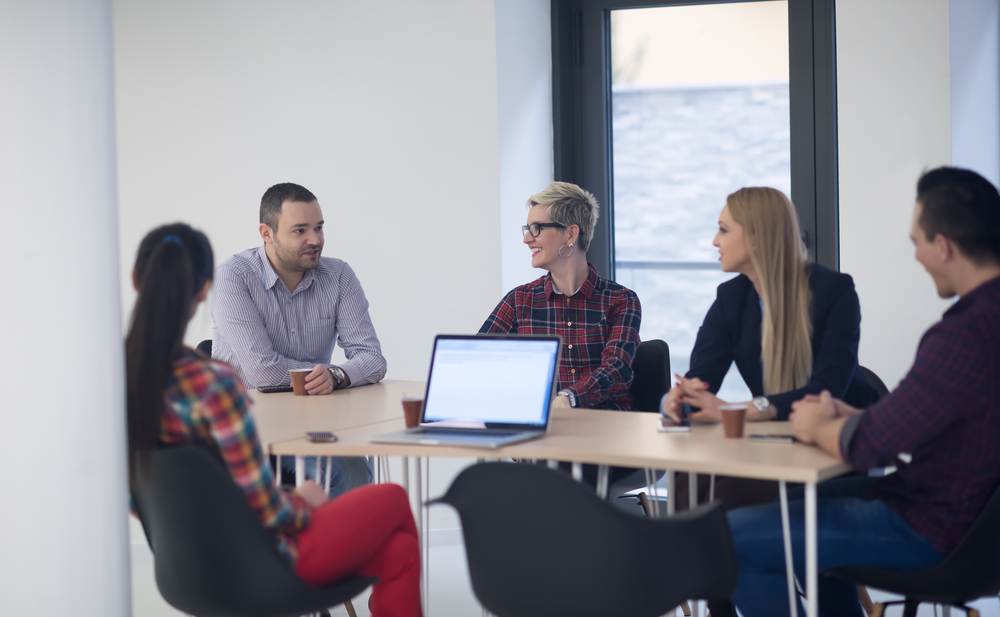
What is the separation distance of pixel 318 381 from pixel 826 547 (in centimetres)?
167

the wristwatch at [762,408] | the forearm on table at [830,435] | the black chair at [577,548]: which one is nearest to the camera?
the black chair at [577,548]

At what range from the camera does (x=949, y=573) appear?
190 cm

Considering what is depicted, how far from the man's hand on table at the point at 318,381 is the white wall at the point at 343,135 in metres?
1.10

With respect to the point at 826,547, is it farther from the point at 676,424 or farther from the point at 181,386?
the point at 181,386

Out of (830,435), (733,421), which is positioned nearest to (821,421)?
(830,435)

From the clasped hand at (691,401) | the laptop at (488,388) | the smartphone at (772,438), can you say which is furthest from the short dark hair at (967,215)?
the laptop at (488,388)

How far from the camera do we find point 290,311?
3.25 m

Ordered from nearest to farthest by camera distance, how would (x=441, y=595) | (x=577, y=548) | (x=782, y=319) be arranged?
(x=577, y=548), (x=782, y=319), (x=441, y=595)

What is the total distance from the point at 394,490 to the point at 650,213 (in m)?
2.69

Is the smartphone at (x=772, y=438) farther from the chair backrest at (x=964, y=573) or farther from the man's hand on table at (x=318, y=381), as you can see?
the man's hand on table at (x=318, y=381)

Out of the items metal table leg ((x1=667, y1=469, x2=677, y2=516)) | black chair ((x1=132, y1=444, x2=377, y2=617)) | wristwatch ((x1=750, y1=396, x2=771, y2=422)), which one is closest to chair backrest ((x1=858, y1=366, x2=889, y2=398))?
wristwatch ((x1=750, y1=396, x2=771, y2=422))

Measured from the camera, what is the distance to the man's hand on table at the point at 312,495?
2.06m

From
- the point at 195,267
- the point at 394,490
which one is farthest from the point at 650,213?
the point at 195,267

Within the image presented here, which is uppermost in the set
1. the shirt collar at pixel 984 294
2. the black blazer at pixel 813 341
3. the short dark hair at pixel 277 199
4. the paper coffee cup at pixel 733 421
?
the short dark hair at pixel 277 199
